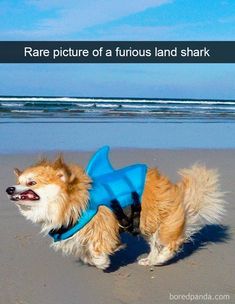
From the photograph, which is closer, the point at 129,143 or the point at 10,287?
the point at 10,287

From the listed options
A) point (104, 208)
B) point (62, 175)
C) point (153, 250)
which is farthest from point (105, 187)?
point (153, 250)

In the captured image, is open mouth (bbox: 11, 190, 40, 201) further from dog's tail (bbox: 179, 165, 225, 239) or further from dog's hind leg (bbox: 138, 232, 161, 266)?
dog's tail (bbox: 179, 165, 225, 239)

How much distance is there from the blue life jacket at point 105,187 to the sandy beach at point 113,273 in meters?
0.34

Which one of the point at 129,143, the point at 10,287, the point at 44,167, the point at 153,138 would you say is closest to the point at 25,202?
Result: the point at 44,167

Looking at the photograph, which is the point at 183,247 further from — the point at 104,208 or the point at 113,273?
the point at 104,208

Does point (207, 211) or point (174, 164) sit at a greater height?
point (174, 164)

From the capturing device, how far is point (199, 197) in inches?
172

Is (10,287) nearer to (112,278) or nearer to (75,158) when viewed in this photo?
(112,278)

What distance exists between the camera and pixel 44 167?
3797 millimetres

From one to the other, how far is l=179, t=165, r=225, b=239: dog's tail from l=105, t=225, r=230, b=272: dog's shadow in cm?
28

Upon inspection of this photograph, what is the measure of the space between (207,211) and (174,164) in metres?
4.10

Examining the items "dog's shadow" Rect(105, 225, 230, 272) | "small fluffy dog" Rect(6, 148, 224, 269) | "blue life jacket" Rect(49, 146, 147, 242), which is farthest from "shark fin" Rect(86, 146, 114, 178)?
"dog's shadow" Rect(105, 225, 230, 272)

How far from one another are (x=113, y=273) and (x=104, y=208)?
1.60ft

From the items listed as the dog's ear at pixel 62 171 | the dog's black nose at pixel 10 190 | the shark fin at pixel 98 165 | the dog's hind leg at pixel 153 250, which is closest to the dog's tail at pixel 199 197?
the dog's hind leg at pixel 153 250
